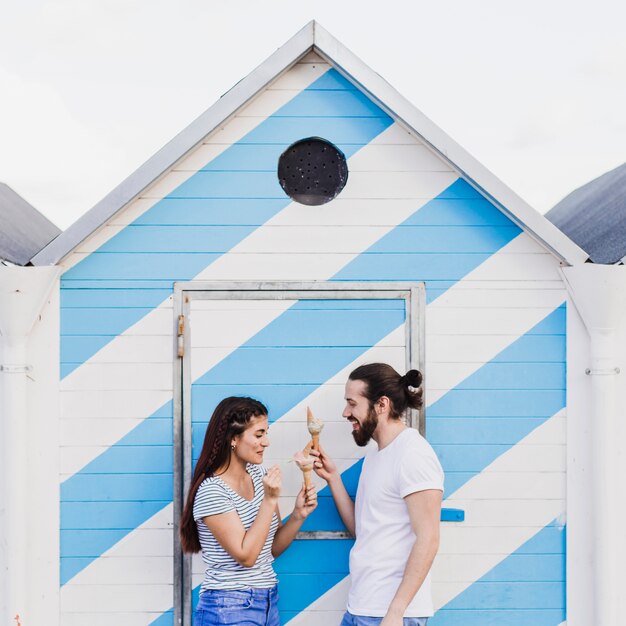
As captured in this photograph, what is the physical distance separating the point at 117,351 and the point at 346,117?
1.39m

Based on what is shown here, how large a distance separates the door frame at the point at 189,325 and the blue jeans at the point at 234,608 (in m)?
0.44

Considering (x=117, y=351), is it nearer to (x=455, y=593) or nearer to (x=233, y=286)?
(x=233, y=286)

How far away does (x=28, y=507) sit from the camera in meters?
3.41

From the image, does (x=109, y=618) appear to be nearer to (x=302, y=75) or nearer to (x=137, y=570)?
(x=137, y=570)

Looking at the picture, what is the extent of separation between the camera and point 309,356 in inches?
136

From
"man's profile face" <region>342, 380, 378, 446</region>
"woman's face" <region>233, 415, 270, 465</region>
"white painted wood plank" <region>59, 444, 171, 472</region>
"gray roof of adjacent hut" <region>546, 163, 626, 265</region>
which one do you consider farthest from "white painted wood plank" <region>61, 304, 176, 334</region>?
"gray roof of adjacent hut" <region>546, 163, 626, 265</region>

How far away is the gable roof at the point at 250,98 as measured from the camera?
3297 millimetres

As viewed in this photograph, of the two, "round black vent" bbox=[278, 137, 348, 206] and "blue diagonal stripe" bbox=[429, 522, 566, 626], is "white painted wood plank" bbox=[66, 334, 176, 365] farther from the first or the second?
"blue diagonal stripe" bbox=[429, 522, 566, 626]

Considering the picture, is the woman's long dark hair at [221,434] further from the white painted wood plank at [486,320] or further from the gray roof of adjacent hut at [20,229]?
the gray roof of adjacent hut at [20,229]

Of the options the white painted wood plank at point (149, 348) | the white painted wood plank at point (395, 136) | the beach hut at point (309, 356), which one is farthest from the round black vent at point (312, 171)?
the white painted wood plank at point (149, 348)

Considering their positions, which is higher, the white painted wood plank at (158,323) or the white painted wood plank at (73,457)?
the white painted wood plank at (158,323)

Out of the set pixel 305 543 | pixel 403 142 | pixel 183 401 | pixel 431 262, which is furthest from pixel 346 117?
pixel 305 543

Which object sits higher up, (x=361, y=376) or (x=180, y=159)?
(x=180, y=159)

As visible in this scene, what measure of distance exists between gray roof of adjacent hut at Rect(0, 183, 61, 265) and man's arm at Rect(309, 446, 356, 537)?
1.47 m
